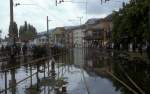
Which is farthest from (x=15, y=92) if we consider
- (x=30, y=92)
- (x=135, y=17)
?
(x=135, y=17)

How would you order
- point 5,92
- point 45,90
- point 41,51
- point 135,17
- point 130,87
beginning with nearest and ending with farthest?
point 5,92 → point 45,90 → point 130,87 → point 135,17 → point 41,51

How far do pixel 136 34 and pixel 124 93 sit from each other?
41.6m

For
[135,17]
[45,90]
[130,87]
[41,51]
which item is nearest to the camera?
[45,90]

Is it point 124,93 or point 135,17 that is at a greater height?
point 135,17

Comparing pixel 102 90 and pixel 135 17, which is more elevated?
pixel 135 17

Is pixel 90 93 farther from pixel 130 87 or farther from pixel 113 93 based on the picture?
pixel 130 87

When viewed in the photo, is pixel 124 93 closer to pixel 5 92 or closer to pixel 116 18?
Answer: pixel 5 92

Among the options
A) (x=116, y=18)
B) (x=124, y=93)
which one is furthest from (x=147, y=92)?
(x=116, y=18)

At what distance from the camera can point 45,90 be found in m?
21.2

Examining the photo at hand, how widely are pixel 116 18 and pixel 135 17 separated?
1169 inches

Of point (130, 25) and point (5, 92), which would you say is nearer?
point (5, 92)

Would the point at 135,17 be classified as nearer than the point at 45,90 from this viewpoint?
No

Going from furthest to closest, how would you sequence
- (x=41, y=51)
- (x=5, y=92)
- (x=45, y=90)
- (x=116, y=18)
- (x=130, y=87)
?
(x=116, y=18) → (x=41, y=51) → (x=130, y=87) → (x=45, y=90) → (x=5, y=92)

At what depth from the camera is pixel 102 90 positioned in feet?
72.4
